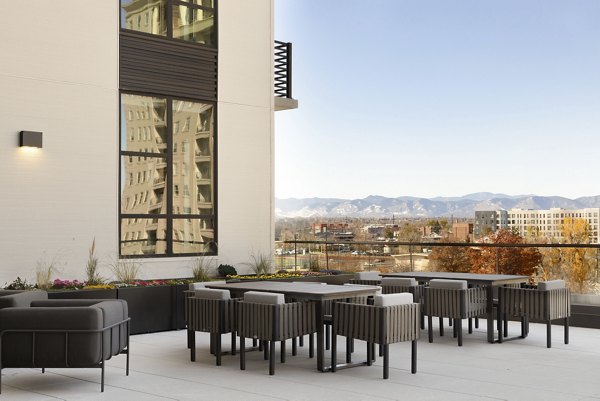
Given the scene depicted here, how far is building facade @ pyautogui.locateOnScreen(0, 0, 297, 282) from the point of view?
9.61 metres

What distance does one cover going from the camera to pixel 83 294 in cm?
900

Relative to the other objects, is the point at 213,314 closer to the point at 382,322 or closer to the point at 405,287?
the point at 382,322

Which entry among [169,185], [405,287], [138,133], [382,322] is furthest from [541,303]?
[138,133]

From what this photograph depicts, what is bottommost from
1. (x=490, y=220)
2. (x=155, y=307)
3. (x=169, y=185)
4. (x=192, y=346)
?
(x=192, y=346)

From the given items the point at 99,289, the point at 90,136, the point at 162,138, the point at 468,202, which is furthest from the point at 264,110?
the point at 468,202

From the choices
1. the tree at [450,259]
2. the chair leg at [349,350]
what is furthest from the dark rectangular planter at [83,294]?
the tree at [450,259]

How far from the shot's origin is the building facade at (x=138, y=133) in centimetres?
961

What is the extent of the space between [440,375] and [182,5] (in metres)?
6.92

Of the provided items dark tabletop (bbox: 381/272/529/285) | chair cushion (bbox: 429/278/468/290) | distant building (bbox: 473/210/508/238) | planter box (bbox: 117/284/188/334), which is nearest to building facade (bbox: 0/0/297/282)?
planter box (bbox: 117/284/188/334)

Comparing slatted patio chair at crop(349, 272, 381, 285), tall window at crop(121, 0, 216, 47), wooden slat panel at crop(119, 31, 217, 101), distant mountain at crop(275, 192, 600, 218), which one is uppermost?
tall window at crop(121, 0, 216, 47)

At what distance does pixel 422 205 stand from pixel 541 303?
22191mm

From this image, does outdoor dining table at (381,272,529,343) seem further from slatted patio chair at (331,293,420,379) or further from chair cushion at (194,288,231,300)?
chair cushion at (194,288,231,300)

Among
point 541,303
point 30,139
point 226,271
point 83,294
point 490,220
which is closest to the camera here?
point 541,303

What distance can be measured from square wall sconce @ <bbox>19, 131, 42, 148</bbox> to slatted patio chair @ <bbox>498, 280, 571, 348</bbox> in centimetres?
586
